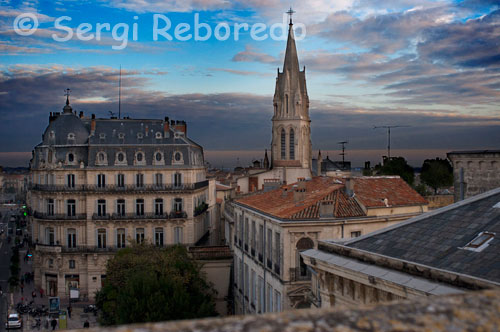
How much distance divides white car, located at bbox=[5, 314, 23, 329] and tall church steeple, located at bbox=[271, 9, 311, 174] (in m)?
46.7

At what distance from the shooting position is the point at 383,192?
34.6 meters

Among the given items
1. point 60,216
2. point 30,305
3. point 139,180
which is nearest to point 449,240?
point 30,305

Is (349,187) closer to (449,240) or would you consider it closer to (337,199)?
(337,199)

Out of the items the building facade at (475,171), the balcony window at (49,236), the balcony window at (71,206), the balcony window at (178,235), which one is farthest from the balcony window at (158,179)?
the building facade at (475,171)

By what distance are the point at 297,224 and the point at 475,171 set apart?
29.9ft

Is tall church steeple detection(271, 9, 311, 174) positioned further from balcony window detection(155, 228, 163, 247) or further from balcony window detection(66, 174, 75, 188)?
balcony window detection(66, 174, 75, 188)

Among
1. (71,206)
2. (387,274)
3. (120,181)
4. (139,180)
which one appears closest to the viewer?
(387,274)

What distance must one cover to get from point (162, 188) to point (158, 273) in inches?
864

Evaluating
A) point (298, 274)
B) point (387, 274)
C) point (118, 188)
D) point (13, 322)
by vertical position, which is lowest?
point (13, 322)

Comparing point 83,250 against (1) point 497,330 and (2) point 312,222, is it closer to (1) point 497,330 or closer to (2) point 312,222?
(2) point 312,222

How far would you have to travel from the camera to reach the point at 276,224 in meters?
29.4

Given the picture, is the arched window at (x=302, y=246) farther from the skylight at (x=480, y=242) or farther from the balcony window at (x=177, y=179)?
the balcony window at (x=177, y=179)

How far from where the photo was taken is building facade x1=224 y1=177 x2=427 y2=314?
28328 millimetres

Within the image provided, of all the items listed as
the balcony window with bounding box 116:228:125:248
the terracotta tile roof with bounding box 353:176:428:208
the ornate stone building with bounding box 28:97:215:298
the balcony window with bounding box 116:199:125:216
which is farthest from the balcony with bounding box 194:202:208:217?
the terracotta tile roof with bounding box 353:176:428:208
